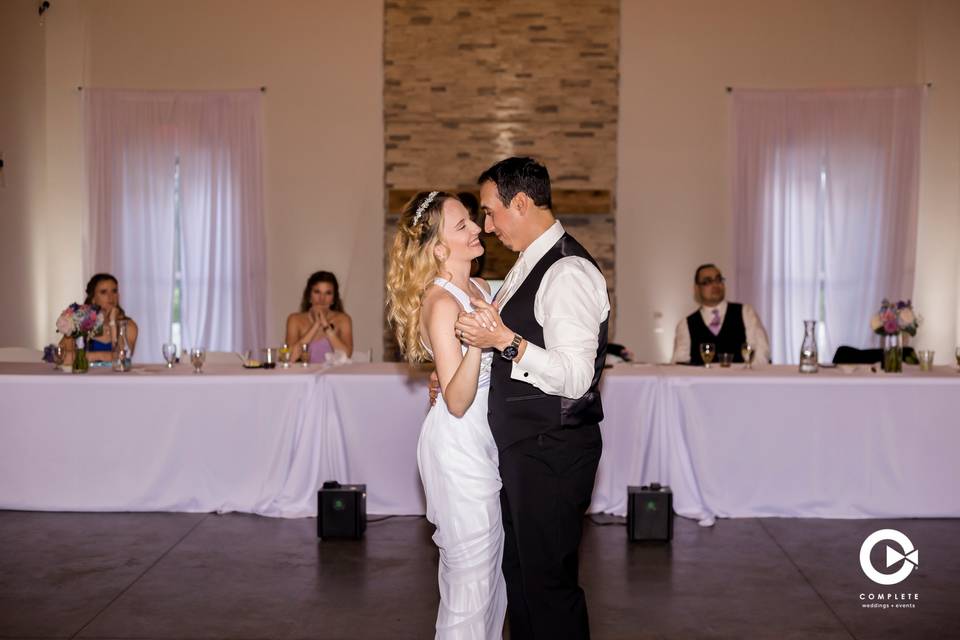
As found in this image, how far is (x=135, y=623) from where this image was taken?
11.6 feet

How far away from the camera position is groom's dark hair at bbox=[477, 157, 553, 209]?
8.66ft

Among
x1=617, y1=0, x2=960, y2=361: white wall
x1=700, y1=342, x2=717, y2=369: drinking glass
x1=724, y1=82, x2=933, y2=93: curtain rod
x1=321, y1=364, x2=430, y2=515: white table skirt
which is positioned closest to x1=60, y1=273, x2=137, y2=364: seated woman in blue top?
x1=321, y1=364, x2=430, y2=515: white table skirt

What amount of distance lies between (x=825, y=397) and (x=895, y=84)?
493cm

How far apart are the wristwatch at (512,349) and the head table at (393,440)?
8.52ft

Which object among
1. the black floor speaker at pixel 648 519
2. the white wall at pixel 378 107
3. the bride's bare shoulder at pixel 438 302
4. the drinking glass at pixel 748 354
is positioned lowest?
the black floor speaker at pixel 648 519

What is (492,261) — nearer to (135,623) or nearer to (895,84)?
(895,84)

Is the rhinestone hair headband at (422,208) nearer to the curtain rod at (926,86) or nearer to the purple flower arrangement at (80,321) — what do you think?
the purple flower arrangement at (80,321)

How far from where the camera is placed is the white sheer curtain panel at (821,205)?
28.2 ft

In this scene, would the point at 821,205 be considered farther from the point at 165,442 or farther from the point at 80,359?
the point at 80,359

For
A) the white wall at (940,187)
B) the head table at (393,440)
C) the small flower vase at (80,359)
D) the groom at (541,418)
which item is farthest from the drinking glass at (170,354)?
the white wall at (940,187)

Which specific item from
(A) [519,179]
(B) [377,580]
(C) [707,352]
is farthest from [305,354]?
(A) [519,179]

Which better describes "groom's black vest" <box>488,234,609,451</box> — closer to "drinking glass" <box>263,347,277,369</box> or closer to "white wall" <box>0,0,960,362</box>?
"drinking glass" <box>263,347,277,369</box>

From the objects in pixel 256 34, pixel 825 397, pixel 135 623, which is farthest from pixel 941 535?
pixel 256 34

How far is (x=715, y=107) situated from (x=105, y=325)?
5.77m
